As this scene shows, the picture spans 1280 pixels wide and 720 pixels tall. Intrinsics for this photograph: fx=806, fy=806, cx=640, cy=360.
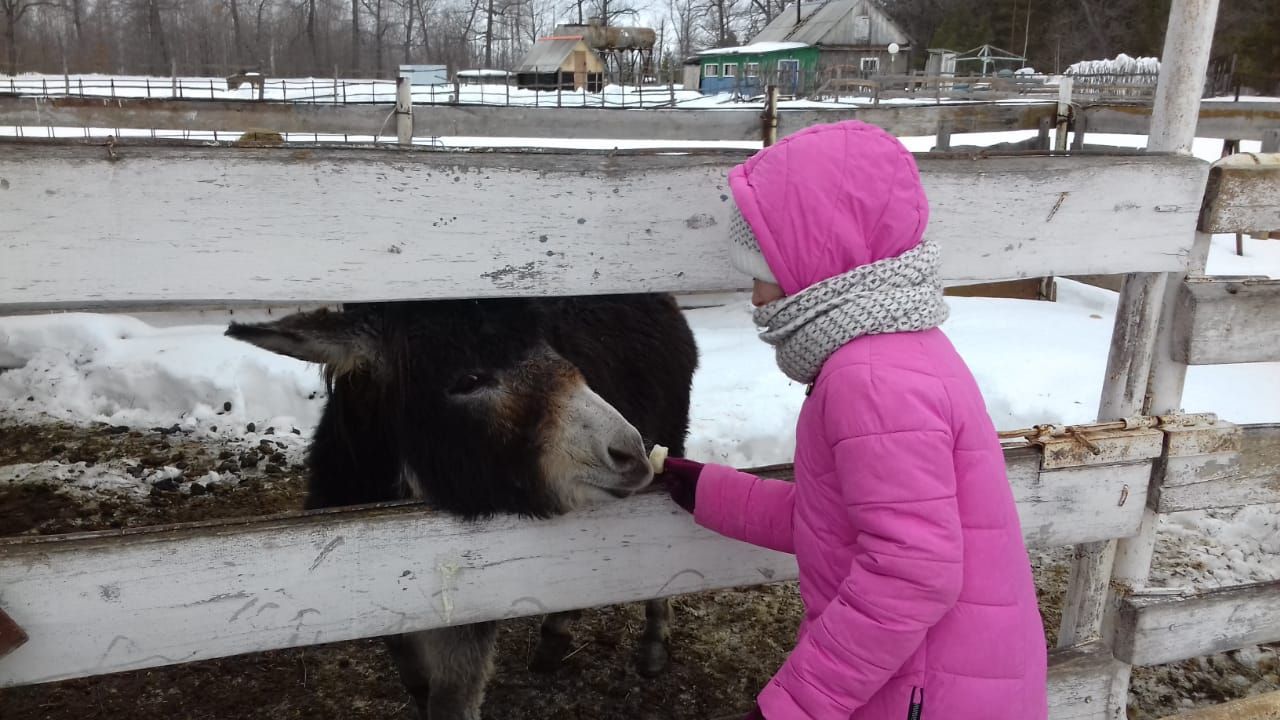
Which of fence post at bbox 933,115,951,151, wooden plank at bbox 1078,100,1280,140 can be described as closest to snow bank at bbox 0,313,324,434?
fence post at bbox 933,115,951,151

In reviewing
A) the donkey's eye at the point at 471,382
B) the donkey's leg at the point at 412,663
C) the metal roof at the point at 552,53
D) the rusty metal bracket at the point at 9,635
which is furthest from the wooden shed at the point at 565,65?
the rusty metal bracket at the point at 9,635

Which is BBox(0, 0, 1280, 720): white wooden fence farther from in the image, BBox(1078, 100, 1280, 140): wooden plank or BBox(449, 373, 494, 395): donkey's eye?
BBox(1078, 100, 1280, 140): wooden plank

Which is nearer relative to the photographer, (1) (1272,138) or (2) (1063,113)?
(2) (1063,113)

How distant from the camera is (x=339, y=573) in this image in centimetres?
173

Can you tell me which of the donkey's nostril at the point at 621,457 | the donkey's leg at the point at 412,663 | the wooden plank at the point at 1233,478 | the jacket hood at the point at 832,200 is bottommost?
the donkey's leg at the point at 412,663

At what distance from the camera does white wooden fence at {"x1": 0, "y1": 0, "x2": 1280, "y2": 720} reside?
1.46 m

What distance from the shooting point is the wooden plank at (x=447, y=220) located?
4.64 feet

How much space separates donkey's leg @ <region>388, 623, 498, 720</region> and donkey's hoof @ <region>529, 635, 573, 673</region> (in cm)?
79

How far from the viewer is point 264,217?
4.92 ft

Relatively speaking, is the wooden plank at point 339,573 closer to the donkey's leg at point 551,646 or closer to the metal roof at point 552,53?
the donkey's leg at point 551,646

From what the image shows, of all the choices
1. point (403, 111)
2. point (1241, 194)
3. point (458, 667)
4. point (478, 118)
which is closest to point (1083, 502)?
point (1241, 194)

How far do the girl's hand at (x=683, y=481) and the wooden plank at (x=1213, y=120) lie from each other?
8578 mm

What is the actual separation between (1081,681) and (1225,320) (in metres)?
1.09

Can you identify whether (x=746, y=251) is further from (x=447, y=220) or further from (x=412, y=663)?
(x=412, y=663)
